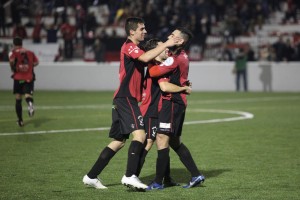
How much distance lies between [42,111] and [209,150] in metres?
10.3

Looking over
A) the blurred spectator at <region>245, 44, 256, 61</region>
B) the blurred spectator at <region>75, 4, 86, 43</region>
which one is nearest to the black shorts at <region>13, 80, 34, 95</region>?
the blurred spectator at <region>245, 44, 256, 61</region>

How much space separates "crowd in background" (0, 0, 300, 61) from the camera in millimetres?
35656

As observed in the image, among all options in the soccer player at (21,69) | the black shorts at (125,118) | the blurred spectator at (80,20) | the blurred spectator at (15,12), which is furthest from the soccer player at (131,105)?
the blurred spectator at (15,12)

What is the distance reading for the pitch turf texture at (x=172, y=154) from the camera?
980cm

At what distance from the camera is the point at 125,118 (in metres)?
9.56

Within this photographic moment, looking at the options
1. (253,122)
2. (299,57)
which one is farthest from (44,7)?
(253,122)

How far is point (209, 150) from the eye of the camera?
1435 cm

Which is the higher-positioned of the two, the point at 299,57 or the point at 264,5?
the point at 264,5

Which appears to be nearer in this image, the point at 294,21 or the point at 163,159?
the point at 163,159

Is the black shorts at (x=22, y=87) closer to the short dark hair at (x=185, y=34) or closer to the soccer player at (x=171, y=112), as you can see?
the soccer player at (x=171, y=112)

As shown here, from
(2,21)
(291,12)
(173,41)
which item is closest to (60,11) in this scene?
(2,21)

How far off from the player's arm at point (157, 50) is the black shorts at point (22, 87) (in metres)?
10.2

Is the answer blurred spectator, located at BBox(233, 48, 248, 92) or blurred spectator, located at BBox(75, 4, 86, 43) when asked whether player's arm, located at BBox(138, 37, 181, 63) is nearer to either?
blurred spectator, located at BBox(233, 48, 248, 92)

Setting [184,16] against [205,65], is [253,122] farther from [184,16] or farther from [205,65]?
[184,16]
